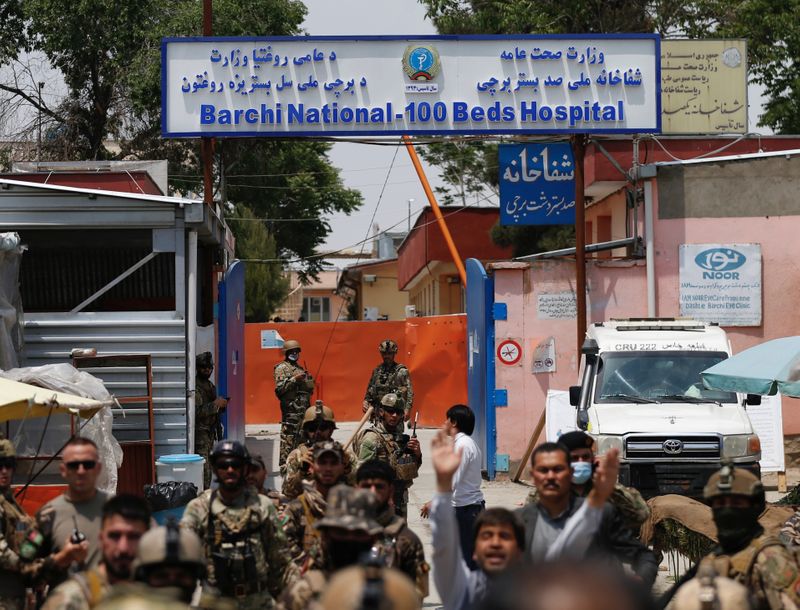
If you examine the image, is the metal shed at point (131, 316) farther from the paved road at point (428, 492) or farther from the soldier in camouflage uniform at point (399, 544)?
the soldier in camouflage uniform at point (399, 544)

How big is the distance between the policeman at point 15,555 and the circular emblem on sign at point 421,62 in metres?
11.4

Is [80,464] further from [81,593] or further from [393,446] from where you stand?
[393,446]

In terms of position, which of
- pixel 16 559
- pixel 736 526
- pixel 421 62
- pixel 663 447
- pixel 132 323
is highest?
pixel 421 62

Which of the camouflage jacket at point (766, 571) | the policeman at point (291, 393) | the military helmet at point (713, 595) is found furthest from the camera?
the policeman at point (291, 393)

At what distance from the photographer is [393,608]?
3311 mm

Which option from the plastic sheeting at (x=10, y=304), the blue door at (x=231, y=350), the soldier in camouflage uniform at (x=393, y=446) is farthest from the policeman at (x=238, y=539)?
the blue door at (x=231, y=350)

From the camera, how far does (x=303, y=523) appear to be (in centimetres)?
660

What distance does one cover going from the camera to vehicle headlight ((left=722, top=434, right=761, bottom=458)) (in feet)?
42.3

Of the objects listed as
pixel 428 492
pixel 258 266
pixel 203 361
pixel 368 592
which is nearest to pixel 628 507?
pixel 368 592

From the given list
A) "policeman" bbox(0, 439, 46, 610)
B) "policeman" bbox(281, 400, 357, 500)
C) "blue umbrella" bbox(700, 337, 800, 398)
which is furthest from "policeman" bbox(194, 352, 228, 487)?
"policeman" bbox(0, 439, 46, 610)

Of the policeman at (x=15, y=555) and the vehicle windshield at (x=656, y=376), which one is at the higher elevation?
the vehicle windshield at (x=656, y=376)

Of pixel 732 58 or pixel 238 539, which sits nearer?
pixel 238 539

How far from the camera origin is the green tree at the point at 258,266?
145 feet

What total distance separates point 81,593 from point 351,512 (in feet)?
3.57
